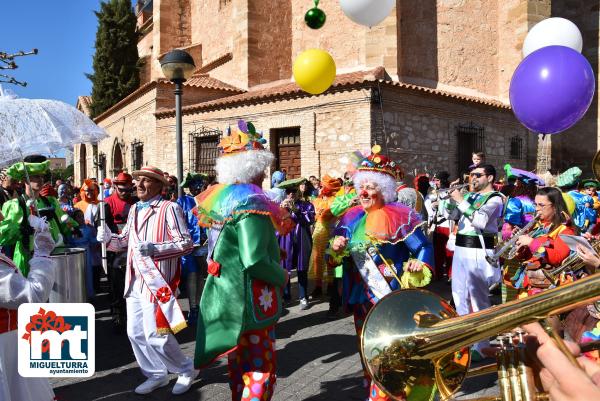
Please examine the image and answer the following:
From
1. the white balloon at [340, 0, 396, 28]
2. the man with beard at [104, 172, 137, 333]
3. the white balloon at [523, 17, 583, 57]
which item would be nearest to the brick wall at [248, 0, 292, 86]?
the white balloon at [340, 0, 396, 28]

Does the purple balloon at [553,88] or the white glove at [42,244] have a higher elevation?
the purple balloon at [553,88]

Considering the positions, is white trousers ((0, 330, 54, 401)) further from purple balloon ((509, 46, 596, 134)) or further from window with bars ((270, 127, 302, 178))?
window with bars ((270, 127, 302, 178))

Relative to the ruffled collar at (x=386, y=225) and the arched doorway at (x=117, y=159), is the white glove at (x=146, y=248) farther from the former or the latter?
the arched doorway at (x=117, y=159)

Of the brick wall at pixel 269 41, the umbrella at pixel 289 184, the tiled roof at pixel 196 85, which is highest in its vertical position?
the brick wall at pixel 269 41

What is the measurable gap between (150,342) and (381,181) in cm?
231

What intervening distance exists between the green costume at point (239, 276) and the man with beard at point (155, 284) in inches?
38.5

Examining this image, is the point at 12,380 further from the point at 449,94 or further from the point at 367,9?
the point at 449,94

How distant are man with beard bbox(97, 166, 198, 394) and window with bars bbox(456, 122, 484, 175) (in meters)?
13.1

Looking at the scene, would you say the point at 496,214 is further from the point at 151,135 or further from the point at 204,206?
the point at 151,135

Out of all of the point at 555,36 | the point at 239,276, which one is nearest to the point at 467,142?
the point at 555,36

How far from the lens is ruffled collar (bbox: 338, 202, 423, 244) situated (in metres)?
3.30

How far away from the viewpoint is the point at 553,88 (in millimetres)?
4766

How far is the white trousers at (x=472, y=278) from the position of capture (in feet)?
15.3

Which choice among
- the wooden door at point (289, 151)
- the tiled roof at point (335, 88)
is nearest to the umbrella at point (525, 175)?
the tiled roof at point (335, 88)
